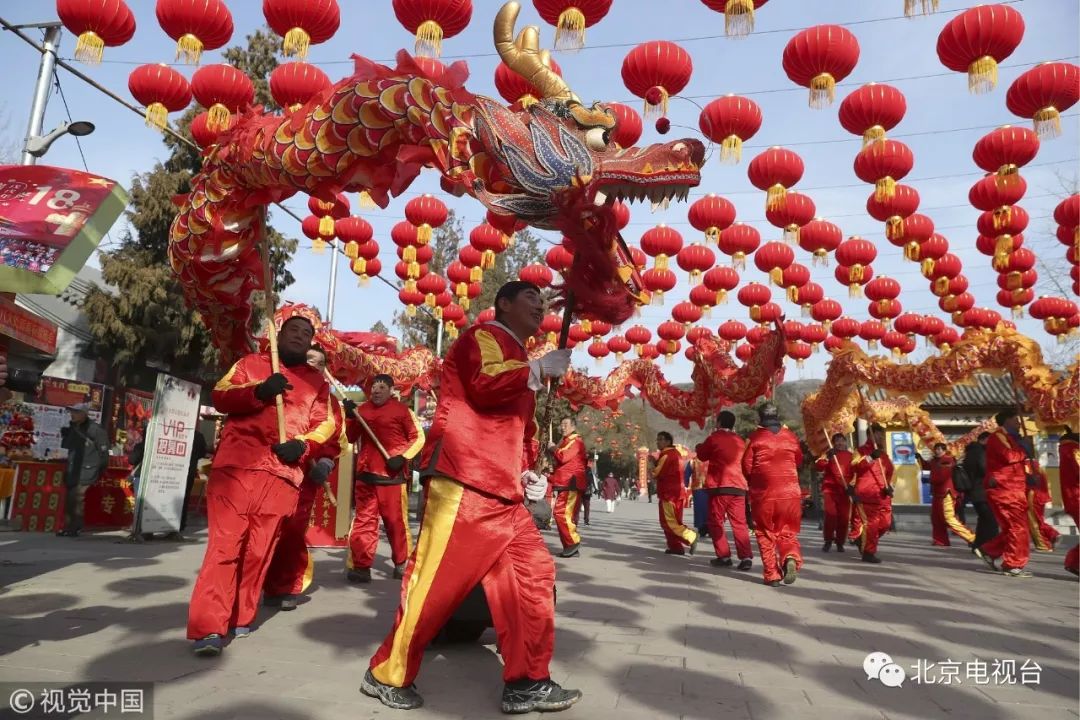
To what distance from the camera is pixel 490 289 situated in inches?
1026

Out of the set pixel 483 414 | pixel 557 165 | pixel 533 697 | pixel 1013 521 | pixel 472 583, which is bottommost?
pixel 533 697

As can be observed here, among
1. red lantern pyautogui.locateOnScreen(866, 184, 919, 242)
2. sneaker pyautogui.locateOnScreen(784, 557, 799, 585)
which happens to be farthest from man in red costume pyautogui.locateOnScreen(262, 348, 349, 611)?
red lantern pyautogui.locateOnScreen(866, 184, 919, 242)

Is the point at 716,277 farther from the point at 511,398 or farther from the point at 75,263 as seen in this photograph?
the point at 75,263

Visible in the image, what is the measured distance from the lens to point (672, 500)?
28.7 feet

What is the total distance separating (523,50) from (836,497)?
832 cm

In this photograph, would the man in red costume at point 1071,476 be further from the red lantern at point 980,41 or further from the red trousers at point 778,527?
the red lantern at point 980,41

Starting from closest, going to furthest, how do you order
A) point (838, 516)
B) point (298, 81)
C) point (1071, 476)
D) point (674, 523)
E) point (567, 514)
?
point (298, 81) → point (1071, 476) → point (567, 514) → point (674, 523) → point (838, 516)

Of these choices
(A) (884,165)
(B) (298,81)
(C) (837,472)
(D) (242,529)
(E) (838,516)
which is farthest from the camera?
(E) (838,516)

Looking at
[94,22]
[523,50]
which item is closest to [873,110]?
[523,50]

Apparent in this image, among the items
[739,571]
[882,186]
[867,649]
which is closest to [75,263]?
[867,649]

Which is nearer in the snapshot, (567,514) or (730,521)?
(730,521)

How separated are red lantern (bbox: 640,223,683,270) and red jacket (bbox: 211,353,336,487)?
5.98 m

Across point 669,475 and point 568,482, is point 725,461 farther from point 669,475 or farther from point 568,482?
point 568,482

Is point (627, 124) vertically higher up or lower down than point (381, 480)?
higher up
